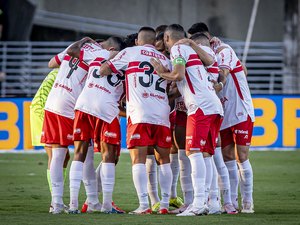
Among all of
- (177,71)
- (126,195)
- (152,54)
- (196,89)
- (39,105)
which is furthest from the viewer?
(126,195)

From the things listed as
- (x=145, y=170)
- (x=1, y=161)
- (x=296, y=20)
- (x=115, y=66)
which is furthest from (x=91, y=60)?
(x=296, y=20)

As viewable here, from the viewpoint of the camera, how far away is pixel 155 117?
11664 mm

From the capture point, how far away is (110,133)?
38.8 feet

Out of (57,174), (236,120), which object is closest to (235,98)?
(236,120)

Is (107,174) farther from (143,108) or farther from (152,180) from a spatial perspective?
(143,108)

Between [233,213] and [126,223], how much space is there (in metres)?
1.79

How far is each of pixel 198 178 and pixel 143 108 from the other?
1030 mm

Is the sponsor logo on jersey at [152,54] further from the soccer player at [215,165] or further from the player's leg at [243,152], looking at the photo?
the player's leg at [243,152]

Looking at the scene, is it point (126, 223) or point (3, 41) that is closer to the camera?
point (126, 223)

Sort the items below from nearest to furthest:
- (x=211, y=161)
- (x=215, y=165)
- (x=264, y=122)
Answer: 1. (x=211, y=161)
2. (x=215, y=165)
3. (x=264, y=122)

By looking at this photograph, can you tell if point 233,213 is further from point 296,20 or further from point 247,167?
point 296,20

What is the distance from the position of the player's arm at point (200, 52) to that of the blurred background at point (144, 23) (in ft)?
59.9

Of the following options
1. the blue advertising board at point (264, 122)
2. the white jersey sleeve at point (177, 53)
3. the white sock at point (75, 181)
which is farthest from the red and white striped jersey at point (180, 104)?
the blue advertising board at point (264, 122)

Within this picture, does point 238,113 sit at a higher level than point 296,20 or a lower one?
lower
